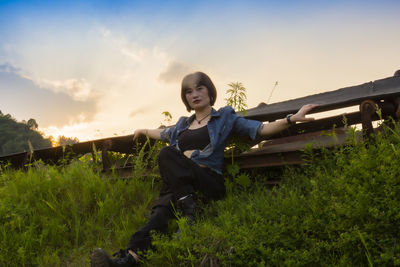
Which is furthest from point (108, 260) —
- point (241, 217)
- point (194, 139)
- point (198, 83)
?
point (198, 83)

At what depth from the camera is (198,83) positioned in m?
3.92

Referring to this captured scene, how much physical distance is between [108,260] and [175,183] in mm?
1010

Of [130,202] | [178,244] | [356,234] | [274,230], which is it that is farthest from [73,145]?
[356,234]

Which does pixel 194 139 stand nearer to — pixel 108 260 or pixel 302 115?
pixel 302 115

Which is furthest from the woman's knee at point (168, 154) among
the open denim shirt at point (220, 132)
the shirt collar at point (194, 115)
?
the shirt collar at point (194, 115)

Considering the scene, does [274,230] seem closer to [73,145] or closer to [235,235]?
[235,235]

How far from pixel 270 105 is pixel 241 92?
80 centimetres

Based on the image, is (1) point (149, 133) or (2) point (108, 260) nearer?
(2) point (108, 260)

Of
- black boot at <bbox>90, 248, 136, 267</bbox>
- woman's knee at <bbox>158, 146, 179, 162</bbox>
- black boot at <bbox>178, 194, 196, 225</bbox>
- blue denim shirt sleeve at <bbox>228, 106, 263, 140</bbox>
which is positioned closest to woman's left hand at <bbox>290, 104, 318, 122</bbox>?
blue denim shirt sleeve at <bbox>228, 106, 263, 140</bbox>

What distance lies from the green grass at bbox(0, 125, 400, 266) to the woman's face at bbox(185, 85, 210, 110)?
1.17m

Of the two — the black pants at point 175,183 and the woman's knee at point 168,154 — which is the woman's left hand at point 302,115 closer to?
the black pants at point 175,183

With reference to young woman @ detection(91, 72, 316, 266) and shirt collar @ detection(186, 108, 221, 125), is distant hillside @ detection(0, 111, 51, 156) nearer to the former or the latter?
shirt collar @ detection(186, 108, 221, 125)

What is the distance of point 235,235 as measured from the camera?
2365 millimetres

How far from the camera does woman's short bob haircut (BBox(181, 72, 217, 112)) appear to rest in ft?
12.9
